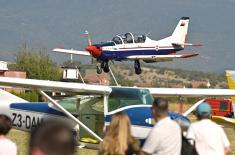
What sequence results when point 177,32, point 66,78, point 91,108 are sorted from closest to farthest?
point 91,108
point 177,32
point 66,78

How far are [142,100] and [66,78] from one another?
4234 cm

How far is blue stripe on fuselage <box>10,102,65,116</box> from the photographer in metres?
13.4

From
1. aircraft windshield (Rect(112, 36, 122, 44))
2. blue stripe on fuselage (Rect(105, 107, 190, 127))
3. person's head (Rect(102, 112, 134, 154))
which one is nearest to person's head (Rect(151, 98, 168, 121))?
Result: person's head (Rect(102, 112, 134, 154))

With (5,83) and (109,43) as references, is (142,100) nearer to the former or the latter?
(5,83)

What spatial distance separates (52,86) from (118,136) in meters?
6.86

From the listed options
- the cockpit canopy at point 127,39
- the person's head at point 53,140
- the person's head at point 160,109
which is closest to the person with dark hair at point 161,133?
the person's head at point 160,109

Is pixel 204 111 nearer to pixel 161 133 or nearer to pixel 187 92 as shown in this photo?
pixel 161 133

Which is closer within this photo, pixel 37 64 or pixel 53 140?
pixel 53 140

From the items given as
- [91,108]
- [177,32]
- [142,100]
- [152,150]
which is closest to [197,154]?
[152,150]

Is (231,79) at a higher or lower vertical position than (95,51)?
lower

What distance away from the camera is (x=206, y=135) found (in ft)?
24.1

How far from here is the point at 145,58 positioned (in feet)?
147

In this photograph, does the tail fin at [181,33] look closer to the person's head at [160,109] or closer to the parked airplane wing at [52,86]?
the parked airplane wing at [52,86]

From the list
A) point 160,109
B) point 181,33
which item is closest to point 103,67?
point 181,33
